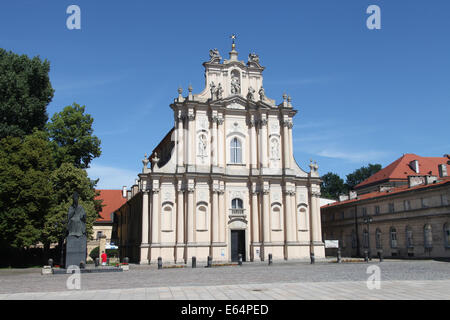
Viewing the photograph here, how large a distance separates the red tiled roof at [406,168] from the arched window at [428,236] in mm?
20668

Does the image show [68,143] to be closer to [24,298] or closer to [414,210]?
[24,298]

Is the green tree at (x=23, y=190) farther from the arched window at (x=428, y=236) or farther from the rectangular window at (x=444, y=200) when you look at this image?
the rectangular window at (x=444, y=200)

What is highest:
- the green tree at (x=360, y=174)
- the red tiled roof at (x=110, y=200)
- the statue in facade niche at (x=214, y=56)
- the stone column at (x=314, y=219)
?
the statue in facade niche at (x=214, y=56)

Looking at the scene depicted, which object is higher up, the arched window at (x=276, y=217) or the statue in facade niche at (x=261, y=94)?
the statue in facade niche at (x=261, y=94)

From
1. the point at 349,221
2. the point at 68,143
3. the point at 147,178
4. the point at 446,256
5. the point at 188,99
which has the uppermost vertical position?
the point at 188,99

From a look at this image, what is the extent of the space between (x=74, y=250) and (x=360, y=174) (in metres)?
80.9

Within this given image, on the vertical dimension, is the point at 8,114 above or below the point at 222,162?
above

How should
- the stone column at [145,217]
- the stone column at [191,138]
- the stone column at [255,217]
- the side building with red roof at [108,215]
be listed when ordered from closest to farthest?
the stone column at [145,217]
the stone column at [191,138]
the stone column at [255,217]
the side building with red roof at [108,215]

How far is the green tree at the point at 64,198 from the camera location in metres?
37.6

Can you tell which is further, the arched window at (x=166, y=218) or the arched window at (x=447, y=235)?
the arched window at (x=166, y=218)

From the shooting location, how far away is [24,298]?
47.4 feet

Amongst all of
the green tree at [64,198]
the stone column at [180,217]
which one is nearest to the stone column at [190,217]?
the stone column at [180,217]
